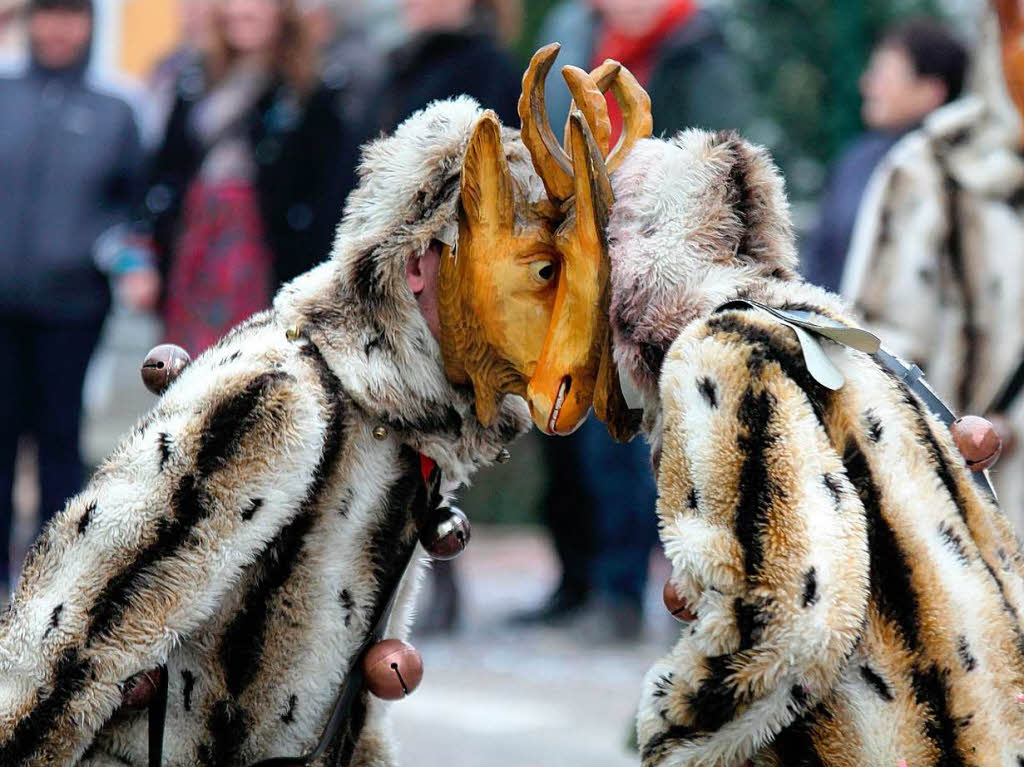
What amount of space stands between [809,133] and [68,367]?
20.6ft

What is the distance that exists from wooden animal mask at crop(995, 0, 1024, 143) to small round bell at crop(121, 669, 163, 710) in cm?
287

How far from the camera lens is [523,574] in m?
8.73

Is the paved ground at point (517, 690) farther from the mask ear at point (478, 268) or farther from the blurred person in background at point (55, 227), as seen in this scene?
the mask ear at point (478, 268)

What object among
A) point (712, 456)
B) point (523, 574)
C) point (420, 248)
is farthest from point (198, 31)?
point (712, 456)

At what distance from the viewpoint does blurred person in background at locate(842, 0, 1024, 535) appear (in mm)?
4844

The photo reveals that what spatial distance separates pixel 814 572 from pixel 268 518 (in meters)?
0.85

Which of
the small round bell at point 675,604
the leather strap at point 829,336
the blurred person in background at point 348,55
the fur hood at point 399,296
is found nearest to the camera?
the leather strap at point 829,336

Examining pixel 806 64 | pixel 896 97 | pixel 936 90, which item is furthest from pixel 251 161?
pixel 806 64

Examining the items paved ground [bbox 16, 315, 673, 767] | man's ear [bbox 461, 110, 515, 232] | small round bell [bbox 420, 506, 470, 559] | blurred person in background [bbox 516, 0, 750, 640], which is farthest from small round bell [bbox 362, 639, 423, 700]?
blurred person in background [bbox 516, 0, 750, 640]

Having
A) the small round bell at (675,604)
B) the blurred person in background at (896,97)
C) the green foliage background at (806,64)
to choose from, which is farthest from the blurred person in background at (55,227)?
the green foliage background at (806,64)

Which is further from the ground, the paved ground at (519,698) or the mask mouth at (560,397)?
the mask mouth at (560,397)

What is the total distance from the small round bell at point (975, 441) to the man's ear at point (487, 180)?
771 mm

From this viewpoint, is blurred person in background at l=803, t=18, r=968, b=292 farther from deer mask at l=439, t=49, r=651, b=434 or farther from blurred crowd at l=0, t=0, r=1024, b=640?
deer mask at l=439, t=49, r=651, b=434

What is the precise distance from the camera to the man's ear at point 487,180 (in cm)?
279
